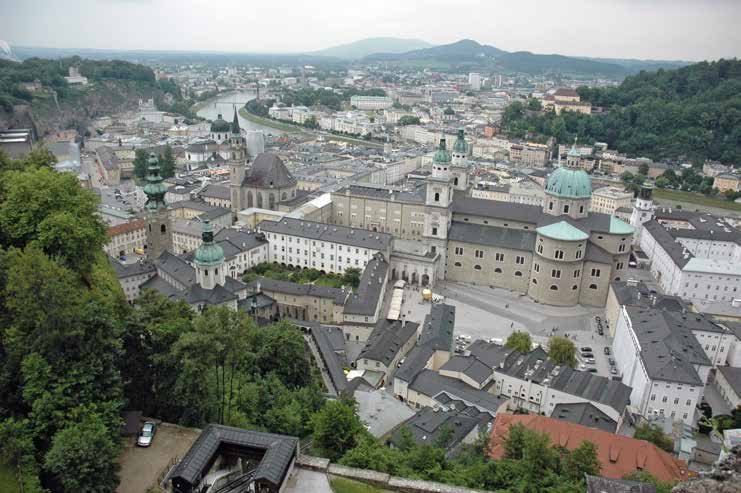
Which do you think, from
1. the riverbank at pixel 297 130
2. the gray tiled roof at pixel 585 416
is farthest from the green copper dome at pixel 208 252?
the riverbank at pixel 297 130

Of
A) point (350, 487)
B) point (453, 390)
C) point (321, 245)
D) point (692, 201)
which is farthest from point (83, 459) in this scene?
point (692, 201)

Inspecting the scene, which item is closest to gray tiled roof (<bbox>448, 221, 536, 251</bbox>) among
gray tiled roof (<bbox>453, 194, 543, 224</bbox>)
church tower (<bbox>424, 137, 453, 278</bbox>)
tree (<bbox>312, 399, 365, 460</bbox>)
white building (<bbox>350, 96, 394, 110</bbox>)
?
gray tiled roof (<bbox>453, 194, 543, 224</bbox>)

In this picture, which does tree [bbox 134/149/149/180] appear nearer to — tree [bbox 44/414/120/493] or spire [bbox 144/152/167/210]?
spire [bbox 144/152/167/210]

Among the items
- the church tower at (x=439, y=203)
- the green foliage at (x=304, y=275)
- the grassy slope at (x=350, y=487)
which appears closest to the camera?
the grassy slope at (x=350, y=487)

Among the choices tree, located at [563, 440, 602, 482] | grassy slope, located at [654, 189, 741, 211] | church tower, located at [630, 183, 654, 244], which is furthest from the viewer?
grassy slope, located at [654, 189, 741, 211]

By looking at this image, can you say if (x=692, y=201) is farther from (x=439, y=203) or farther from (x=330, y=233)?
(x=330, y=233)

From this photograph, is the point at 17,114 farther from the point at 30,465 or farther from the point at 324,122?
the point at 30,465

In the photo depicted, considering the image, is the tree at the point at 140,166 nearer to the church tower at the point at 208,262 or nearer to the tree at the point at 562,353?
the church tower at the point at 208,262
